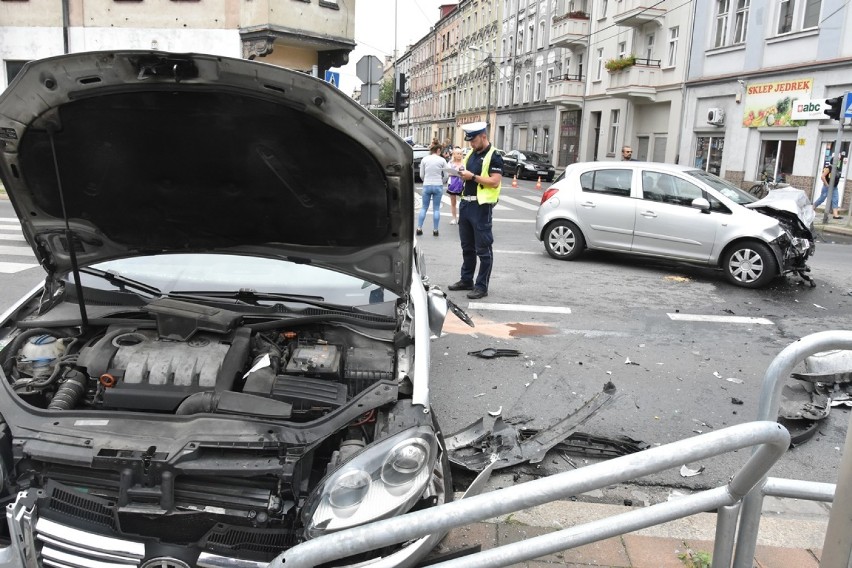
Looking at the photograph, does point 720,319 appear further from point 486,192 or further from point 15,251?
point 15,251

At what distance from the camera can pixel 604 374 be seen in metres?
5.45

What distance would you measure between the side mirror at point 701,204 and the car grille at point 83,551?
27.9 feet

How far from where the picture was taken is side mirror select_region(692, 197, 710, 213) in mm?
8945

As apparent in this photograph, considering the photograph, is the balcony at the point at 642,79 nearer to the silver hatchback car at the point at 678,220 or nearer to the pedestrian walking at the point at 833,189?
the pedestrian walking at the point at 833,189

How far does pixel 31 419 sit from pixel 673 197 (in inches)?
341

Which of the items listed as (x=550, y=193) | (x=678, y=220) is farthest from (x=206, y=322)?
(x=550, y=193)

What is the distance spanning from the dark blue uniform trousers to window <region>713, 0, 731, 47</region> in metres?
21.0

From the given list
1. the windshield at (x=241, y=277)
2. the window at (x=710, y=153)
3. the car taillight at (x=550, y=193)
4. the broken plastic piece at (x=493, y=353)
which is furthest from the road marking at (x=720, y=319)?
the window at (x=710, y=153)

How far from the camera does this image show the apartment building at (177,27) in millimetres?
19469

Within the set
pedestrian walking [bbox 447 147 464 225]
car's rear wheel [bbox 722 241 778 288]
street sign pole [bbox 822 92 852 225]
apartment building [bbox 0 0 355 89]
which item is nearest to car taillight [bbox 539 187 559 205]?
pedestrian walking [bbox 447 147 464 225]

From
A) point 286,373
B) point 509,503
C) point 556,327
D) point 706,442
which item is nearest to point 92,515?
point 286,373

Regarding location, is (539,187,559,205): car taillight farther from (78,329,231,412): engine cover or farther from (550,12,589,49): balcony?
(550,12,589,49): balcony

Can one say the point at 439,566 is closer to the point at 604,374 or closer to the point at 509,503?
the point at 509,503

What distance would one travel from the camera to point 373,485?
2.33m
